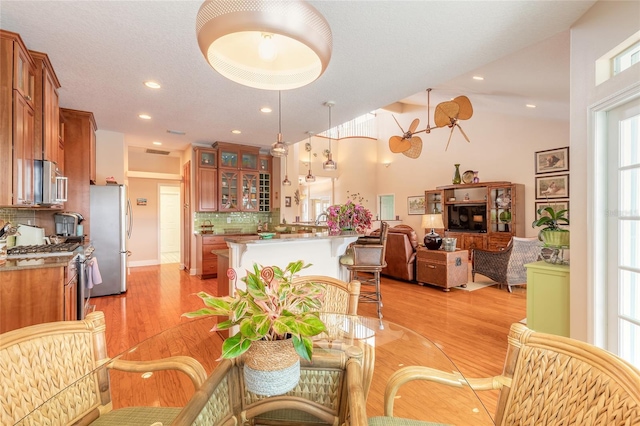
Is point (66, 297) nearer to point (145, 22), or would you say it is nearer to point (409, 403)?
point (145, 22)

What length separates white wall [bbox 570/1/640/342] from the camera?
177cm

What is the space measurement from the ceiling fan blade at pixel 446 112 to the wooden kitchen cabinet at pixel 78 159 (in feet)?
15.7

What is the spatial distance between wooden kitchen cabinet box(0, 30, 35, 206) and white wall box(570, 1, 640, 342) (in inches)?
156

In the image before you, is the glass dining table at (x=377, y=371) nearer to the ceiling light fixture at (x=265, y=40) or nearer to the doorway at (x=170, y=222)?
the ceiling light fixture at (x=265, y=40)

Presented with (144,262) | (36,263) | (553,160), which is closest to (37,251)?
(36,263)

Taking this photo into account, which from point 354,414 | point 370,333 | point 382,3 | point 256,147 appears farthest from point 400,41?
point 256,147

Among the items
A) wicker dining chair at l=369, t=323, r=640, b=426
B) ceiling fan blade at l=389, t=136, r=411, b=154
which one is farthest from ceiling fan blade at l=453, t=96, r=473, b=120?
wicker dining chair at l=369, t=323, r=640, b=426

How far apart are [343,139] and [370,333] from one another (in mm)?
9468

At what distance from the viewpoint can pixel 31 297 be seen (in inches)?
81.7

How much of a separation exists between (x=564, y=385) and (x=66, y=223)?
4.67m

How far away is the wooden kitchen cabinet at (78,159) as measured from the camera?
12.5 feet

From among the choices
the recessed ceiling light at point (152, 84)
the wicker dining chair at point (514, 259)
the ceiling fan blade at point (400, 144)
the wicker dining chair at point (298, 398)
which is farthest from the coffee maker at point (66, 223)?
the wicker dining chair at point (514, 259)

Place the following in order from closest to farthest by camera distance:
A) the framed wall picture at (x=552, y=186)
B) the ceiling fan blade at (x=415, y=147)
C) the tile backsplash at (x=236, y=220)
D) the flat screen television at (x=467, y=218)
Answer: the ceiling fan blade at (x=415, y=147) < the tile backsplash at (x=236, y=220) < the framed wall picture at (x=552, y=186) < the flat screen television at (x=467, y=218)

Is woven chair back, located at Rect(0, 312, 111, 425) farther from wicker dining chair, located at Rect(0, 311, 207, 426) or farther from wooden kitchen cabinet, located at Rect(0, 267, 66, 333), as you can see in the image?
wooden kitchen cabinet, located at Rect(0, 267, 66, 333)
